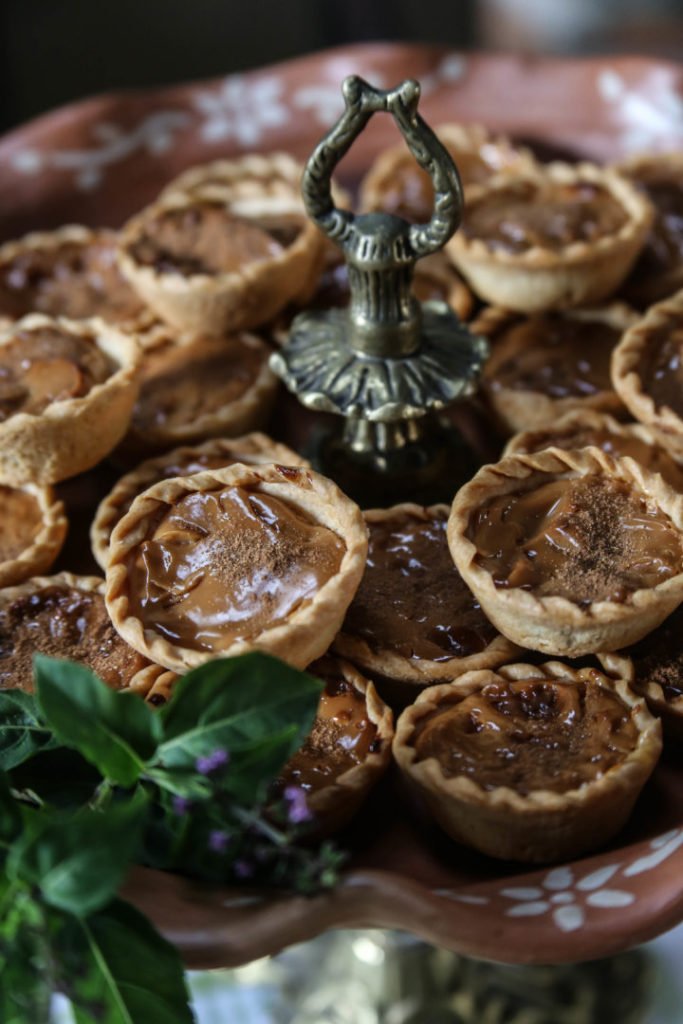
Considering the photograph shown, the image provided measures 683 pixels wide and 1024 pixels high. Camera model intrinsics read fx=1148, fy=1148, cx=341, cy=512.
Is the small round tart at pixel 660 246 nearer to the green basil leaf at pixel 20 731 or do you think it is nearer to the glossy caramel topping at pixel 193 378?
the glossy caramel topping at pixel 193 378

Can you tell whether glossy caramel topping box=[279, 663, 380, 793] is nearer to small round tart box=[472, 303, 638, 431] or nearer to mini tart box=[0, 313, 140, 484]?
mini tart box=[0, 313, 140, 484]

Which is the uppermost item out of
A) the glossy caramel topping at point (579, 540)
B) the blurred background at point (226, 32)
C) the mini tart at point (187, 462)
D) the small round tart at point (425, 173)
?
the small round tart at point (425, 173)

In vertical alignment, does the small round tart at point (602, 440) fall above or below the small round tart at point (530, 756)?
above

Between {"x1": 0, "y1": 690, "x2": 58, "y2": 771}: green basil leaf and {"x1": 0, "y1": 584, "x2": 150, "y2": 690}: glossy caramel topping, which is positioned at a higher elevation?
{"x1": 0, "y1": 690, "x2": 58, "y2": 771}: green basil leaf

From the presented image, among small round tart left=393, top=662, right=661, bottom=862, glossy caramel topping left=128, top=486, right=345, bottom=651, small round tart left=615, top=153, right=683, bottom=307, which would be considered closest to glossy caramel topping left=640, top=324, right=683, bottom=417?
small round tart left=615, top=153, right=683, bottom=307

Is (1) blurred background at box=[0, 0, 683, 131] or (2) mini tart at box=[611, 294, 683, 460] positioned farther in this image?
(1) blurred background at box=[0, 0, 683, 131]

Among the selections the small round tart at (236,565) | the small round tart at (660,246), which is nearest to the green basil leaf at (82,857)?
the small round tart at (236,565)

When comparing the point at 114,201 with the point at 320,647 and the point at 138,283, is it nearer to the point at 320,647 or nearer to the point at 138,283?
the point at 138,283
